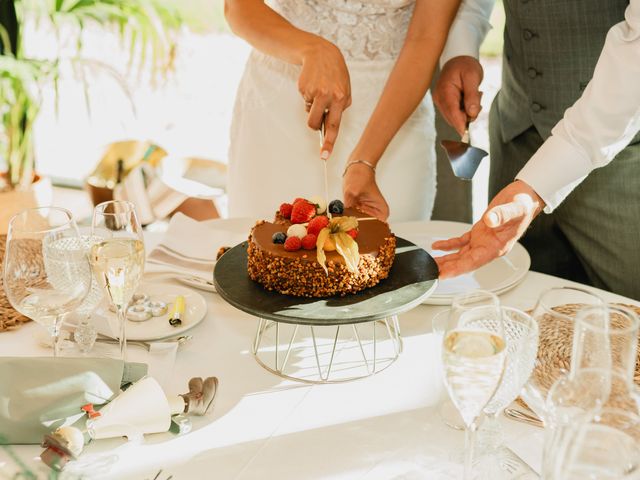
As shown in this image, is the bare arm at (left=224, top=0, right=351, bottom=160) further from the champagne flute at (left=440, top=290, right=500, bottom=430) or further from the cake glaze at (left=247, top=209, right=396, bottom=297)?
the champagne flute at (left=440, top=290, right=500, bottom=430)

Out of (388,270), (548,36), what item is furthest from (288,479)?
(548,36)

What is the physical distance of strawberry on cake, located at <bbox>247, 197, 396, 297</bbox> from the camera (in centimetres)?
141

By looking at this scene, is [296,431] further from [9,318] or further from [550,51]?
[550,51]

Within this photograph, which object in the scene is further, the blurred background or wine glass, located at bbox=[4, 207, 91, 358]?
the blurred background

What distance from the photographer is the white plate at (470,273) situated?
166 cm

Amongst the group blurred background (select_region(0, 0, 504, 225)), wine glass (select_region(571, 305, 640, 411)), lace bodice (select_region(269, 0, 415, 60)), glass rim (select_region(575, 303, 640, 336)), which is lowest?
blurred background (select_region(0, 0, 504, 225))

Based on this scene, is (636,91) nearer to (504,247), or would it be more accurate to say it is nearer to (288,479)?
(504,247)

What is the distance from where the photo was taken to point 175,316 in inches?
59.5

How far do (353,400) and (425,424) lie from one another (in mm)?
133

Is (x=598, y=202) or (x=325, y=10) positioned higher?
(x=325, y=10)

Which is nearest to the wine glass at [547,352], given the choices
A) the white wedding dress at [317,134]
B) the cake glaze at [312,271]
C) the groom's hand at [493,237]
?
the cake glaze at [312,271]

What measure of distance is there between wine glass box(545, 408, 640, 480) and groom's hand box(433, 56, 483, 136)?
51.1 inches

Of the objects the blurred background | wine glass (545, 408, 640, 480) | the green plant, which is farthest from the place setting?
the blurred background

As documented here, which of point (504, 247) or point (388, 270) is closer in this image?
point (388, 270)
